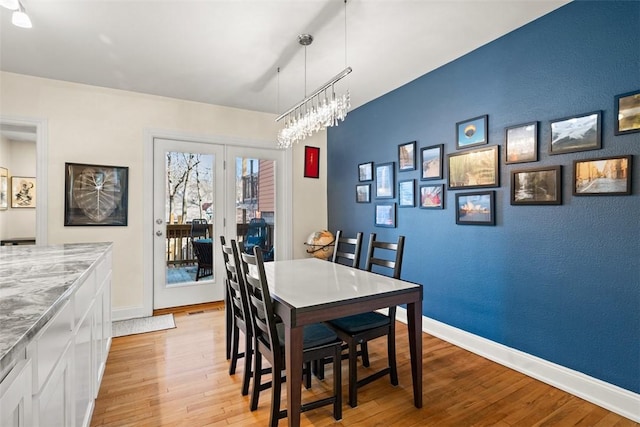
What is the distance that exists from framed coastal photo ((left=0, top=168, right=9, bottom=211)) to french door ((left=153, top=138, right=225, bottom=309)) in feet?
10.3

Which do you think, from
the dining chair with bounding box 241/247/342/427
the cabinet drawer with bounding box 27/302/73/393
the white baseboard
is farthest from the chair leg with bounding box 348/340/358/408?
the white baseboard

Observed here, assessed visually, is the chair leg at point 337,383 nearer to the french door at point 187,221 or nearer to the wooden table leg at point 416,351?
the wooden table leg at point 416,351

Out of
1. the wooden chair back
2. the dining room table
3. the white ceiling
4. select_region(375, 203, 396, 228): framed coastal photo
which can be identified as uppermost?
the white ceiling

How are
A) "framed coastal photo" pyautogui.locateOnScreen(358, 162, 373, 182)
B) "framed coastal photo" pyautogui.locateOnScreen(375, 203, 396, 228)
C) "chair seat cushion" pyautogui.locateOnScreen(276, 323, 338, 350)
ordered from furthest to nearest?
"framed coastal photo" pyautogui.locateOnScreen(358, 162, 373, 182) → "framed coastal photo" pyautogui.locateOnScreen(375, 203, 396, 228) → "chair seat cushion" pyautogui.locateOnScreen(276, 323, 338, 350)

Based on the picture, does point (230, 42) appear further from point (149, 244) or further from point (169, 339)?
point (169, 339)

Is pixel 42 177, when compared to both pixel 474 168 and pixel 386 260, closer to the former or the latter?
pixel 386 260

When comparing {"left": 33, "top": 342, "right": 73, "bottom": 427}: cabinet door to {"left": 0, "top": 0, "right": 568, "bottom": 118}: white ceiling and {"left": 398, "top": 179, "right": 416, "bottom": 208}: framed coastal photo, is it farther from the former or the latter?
{"left": 398, "top": 179, "right": 416, "bottom": 208}: framed coastal photo

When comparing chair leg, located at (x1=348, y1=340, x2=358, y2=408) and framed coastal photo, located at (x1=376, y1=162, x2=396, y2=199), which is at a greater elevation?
framed coastal photo, located at (x1=376, y1=162, x2=396, y2=199)

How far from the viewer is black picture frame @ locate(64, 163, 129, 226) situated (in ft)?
11.0

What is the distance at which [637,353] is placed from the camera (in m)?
1.89

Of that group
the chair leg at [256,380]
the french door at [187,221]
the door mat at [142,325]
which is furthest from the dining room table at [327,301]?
the french door at [187,221]

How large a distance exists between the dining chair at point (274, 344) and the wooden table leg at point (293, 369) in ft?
0.09

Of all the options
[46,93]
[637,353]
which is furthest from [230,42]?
[637,353]

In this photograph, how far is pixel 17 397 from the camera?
775 millimetres
